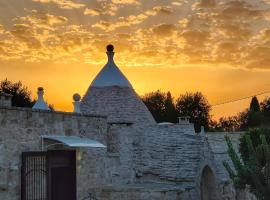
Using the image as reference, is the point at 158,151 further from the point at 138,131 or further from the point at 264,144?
the point at 264,144

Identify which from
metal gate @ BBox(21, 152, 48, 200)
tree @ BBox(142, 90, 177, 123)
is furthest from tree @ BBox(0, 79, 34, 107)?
metal gate @ BBox(21, 152, 48, 200)

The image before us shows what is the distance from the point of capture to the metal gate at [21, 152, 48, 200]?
38.9 feet

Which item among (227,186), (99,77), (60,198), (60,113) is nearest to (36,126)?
(60,113)

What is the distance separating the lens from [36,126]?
1252 centimetres

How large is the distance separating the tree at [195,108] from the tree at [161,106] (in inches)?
55.2

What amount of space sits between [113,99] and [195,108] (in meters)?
43.1

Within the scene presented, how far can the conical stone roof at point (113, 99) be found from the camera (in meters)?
19.6

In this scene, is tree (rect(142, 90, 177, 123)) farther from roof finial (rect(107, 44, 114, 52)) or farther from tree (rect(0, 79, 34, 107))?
roof finial (rect(107, 44, 114, 52))

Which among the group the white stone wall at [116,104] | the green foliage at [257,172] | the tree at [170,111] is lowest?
the green foliage at [257,172]

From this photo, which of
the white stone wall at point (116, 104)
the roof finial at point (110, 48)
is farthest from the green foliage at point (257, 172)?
the roof finial at point (110, 48)

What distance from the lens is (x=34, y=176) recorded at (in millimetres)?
12172

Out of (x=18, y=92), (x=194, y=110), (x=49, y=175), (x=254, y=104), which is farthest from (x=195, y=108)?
(x=49, y=175)

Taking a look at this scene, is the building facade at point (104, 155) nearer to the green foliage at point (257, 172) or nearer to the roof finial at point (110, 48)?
the roof finial at point (110, 48)

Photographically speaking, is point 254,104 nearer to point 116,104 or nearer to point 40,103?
point 40,103
